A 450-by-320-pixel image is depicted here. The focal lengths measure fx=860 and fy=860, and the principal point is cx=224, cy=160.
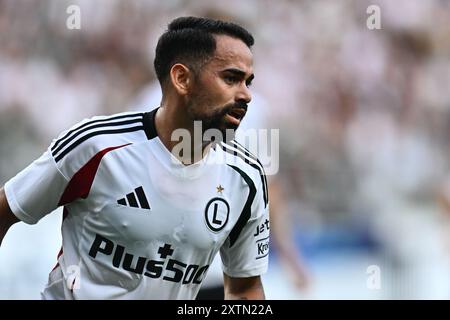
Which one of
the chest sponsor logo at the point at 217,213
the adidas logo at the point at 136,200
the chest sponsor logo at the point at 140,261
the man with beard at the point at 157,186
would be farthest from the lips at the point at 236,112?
the chest sponsor logo at the point at 140,261

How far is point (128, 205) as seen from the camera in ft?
11.8

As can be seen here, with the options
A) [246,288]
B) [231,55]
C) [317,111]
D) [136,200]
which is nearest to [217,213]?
[136,200]

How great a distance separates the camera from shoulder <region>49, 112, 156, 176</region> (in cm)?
352

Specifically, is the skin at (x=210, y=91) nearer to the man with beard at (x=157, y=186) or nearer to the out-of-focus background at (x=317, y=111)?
the man with beard at (x=157, y=186)

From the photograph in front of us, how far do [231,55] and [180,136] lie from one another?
1.35ft

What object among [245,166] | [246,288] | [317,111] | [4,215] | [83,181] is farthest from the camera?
[317,111]

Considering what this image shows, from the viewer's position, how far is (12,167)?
7.12 metres

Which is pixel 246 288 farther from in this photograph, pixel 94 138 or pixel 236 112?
pixel 94 138

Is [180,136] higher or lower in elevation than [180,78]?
lower

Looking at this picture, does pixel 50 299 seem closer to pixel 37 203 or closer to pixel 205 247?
pixel 37 203

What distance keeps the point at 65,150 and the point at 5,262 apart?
140 inches

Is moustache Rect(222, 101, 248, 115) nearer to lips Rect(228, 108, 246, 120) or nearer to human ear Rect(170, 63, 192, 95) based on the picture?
lips Rect(228, 108, 246, 120)

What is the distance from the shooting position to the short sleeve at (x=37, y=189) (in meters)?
3.53

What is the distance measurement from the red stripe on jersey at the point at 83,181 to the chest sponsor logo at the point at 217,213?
1.70 ft
